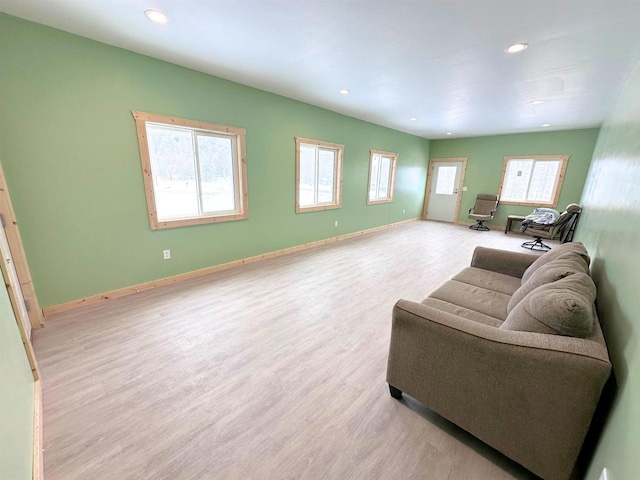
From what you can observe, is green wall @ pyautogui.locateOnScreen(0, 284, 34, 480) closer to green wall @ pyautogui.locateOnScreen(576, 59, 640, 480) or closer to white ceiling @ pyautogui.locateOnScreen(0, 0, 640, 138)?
green wall @ pyautogui.locateOnScreen(576, 59, 640, 480)

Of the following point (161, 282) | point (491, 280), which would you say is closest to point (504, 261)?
point (491, 280)

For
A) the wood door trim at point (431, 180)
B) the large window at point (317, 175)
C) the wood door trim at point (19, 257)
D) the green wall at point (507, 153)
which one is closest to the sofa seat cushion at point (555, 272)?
the large window at point (317, 175)

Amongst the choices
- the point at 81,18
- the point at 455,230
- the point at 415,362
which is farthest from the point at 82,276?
the point at 455,230

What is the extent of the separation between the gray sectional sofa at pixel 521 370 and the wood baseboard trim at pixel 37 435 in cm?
179

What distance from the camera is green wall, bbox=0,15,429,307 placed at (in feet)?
7.20

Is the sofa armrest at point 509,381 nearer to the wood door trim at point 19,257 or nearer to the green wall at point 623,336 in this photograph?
the green wall at point 623,336

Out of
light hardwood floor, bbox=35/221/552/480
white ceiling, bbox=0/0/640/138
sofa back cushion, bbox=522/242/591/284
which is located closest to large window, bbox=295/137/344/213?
white ceiling, bbox=0/0/640/138

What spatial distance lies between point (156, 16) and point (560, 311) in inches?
130

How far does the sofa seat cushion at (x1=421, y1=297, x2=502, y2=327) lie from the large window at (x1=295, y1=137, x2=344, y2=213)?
10.6ft

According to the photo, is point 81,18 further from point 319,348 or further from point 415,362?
point 415,362

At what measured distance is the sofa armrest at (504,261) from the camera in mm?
2408

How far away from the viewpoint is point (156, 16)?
79.7 inches

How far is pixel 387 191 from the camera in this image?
278 inches

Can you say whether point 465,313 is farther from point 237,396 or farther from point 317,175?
point 317,175
